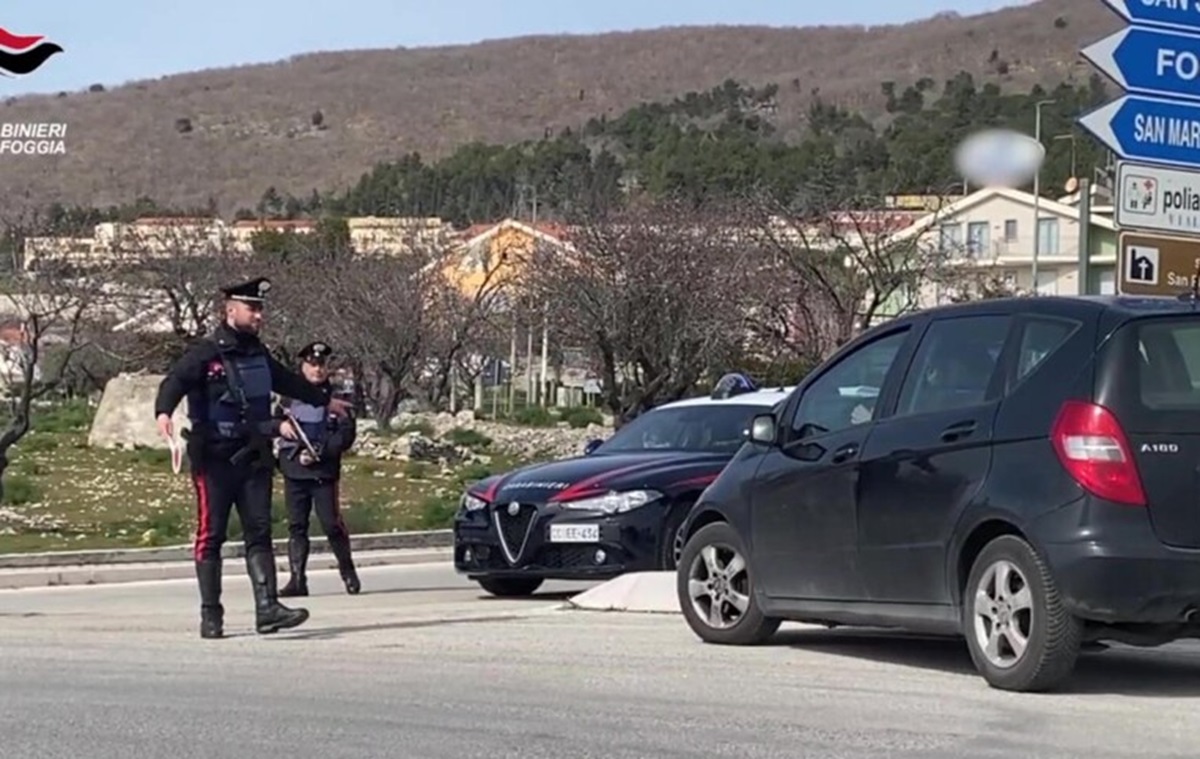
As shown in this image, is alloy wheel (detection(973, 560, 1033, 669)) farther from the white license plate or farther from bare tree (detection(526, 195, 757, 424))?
bare tree (detection(526, 195, 757, 424))

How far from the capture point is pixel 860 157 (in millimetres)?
87625

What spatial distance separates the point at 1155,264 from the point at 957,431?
4491 millimetres

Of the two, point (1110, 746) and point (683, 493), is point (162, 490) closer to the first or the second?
point (683, 493)

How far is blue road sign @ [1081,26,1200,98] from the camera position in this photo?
12.5m

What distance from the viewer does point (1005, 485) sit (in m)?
8.21

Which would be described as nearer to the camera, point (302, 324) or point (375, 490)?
point (375, 490)

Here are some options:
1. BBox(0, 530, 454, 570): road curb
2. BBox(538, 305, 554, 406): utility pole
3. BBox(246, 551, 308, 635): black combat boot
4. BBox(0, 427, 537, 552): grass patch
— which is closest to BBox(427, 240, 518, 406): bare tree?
BBox(538, 305, 554, 406): utility pole

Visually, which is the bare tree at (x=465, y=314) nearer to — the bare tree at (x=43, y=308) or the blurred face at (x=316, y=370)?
the bare tree at (x=43, y=308)

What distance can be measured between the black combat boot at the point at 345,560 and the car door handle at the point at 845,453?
6.60 meters

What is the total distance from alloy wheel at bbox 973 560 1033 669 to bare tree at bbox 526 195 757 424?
92.6ft

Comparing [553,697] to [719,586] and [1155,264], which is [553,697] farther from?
[1155,264]

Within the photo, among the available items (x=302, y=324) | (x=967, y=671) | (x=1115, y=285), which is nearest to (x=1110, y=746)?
(x=967, y=671)

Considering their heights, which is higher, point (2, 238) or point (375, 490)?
point (2, 238)

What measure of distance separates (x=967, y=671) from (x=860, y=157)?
79.8m
